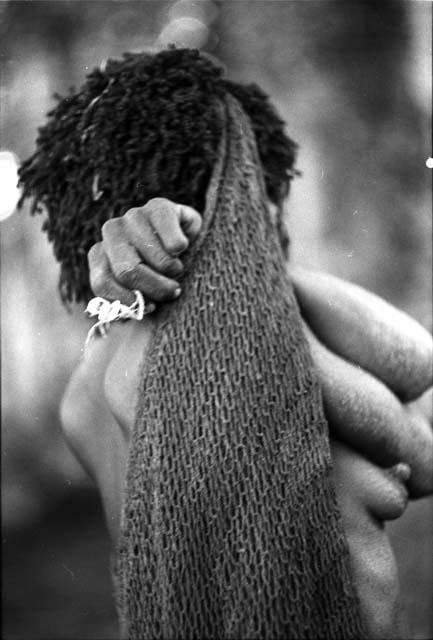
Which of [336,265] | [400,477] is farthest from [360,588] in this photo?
[336,265]

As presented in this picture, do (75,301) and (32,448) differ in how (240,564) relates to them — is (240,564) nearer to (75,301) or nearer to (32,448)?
(75,301)

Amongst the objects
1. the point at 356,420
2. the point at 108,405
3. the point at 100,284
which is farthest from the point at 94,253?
the point at 356,420

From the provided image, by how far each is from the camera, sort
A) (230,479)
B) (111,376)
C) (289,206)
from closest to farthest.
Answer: (230,479)
(111,376)
(289,206)

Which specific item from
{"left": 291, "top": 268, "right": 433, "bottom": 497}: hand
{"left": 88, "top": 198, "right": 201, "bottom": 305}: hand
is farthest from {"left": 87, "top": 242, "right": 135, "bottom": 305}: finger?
{"left": 291, "top": 268, "right": 433, "bottom": 497}: hand

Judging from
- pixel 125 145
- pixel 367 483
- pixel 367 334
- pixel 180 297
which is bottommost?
pixel 367 483

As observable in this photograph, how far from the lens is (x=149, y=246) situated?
613 mm

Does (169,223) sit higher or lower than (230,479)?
higher

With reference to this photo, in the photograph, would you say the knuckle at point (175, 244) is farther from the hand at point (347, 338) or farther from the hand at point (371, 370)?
the hand at point (371, 370)

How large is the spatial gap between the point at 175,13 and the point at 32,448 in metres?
0.83

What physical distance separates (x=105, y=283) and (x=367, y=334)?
247 millimetres

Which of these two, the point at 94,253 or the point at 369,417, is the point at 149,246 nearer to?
the point at 94,253

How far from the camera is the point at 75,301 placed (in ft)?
2.47

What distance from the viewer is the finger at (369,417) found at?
2.18 ft

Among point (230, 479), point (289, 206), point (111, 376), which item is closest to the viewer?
point (230, 479)
